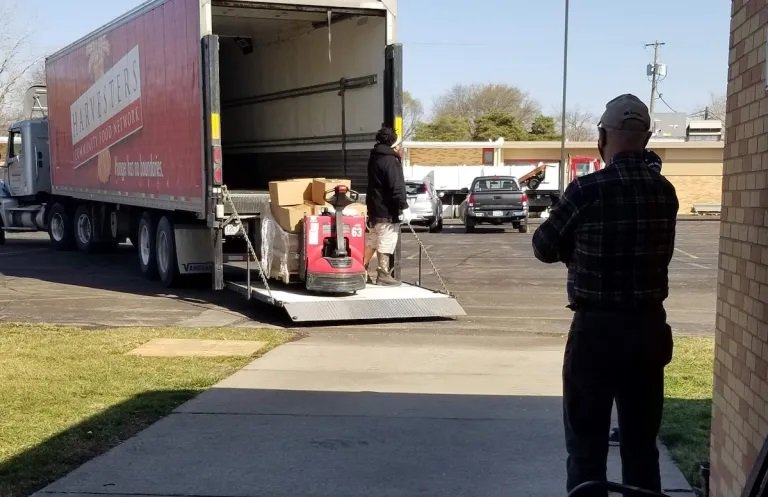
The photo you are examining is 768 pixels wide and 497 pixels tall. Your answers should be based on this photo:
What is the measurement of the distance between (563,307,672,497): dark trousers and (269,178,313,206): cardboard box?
7745 mm

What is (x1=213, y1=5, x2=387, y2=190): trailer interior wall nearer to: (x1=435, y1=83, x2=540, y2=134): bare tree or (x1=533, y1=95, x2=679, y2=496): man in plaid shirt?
(x1=533, y1=95, x2=679, y2=496): man in plaid shirt

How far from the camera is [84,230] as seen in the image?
19.8 meters

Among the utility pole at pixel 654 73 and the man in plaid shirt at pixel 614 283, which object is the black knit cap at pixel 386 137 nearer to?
the man in plaid shirt at pixel 614 283

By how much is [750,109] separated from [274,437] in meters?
3.55

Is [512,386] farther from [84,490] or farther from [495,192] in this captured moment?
[495,192]

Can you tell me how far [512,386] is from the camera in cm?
725

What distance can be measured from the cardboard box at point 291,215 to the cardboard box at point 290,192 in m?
0.07

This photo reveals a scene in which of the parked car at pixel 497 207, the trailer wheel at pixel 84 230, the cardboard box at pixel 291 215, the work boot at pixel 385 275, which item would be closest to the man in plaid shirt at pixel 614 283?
the cardboard box at pixel 291 215

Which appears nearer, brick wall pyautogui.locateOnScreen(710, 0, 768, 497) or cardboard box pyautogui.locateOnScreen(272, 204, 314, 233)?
brick wall pyautogui.locateOnScreen(710, 0, 768, 497)

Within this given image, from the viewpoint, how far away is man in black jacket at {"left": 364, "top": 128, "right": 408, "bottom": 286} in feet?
35.9

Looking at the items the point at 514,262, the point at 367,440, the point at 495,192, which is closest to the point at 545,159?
the point at 495,192

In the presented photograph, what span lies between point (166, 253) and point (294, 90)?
3.34 meters

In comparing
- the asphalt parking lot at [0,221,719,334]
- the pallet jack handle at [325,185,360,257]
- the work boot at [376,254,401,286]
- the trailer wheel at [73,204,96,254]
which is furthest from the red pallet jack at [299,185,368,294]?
the trailer wheel at [73,204,96,254]

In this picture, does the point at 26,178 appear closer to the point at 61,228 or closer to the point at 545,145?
the point at 61,228
